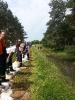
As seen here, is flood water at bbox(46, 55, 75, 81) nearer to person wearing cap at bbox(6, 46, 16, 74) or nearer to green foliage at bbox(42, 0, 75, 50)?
person wearing cap at bbox(6, 46, 16, 74)

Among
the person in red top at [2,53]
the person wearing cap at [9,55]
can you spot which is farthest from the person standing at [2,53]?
the person wearing cap at [9,55]

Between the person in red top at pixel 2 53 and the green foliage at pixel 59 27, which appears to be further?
the green foliage at pixel 59 27

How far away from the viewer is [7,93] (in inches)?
395

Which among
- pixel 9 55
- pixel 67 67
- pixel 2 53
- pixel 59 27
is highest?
pixel 59 27

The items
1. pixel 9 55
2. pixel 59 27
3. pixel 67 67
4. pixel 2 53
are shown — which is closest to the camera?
pixel 2 53

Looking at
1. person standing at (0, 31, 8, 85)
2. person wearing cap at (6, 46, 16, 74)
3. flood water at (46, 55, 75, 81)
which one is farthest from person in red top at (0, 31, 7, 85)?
flood water at (46, 55, 75, 81)

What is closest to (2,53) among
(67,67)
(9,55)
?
(9,55)

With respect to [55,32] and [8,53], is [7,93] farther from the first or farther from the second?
[55,32]

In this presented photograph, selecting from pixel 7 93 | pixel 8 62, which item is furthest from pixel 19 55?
pixel 7 93

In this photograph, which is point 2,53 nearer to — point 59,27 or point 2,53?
point 2,53

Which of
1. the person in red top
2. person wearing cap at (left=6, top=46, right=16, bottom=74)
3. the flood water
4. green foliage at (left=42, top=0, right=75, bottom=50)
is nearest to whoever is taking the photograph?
the person in red top

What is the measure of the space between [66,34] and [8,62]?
153 ft

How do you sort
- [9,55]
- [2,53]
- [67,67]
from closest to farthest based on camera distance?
[2,53] < [9,55] < [67,67]

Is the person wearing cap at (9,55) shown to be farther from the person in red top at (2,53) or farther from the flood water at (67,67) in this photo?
the flood water at (67,67)
